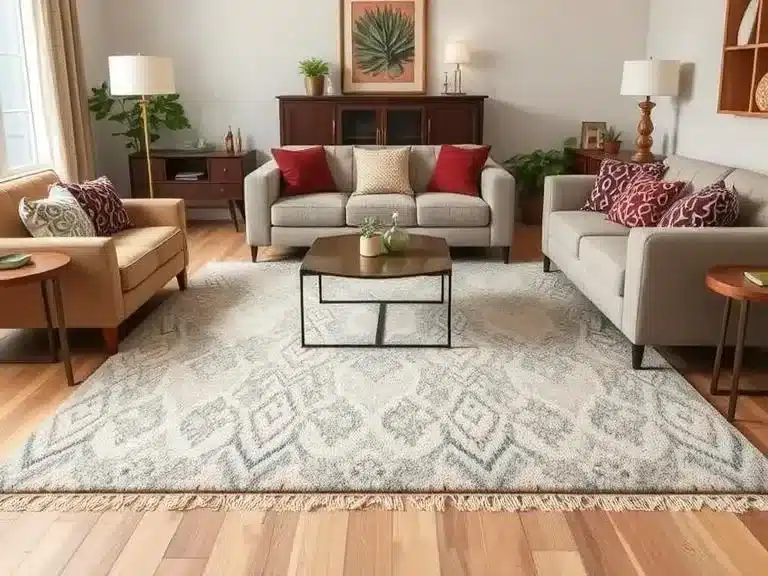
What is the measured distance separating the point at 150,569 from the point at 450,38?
5524mm

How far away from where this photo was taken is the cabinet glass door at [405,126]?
6.41 m

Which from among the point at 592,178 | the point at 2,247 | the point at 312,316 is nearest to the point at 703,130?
the point at 592,178

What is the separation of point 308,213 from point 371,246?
153 cm

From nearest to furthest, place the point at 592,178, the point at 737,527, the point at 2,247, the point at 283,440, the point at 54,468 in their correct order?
the point at 737,527 → the point at 54,468 → the point at 283,440 → the point at 2,247 → the point at 592,178

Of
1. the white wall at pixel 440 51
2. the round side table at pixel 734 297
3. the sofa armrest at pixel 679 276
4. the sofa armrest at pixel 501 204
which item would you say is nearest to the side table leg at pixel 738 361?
the round side table at pixel 734 297

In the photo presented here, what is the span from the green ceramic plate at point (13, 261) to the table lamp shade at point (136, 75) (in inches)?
89.5

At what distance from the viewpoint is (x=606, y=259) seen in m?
3.67

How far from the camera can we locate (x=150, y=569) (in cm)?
204

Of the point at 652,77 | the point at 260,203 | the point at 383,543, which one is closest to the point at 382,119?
the point at 260,203

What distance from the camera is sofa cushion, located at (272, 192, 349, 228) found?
17.3 ft

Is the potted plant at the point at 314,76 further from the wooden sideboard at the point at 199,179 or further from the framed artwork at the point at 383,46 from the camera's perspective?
the wooden sideboard at the point at 199,179

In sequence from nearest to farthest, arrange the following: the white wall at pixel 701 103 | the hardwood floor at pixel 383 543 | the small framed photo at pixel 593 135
Answer: the hardwood floor at pixel 383 543
the white wall at pixel 701 103
the small framed photo at pixel 593 135

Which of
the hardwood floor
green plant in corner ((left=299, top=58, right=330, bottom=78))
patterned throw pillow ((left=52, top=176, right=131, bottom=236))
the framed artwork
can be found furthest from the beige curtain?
the hardwood floor

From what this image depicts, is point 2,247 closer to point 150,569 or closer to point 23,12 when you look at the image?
point 150,569
